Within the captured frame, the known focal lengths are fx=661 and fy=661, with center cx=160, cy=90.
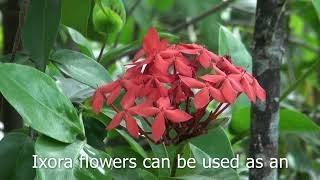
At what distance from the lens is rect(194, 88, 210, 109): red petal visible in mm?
704

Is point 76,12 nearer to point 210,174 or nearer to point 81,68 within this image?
point 81,68

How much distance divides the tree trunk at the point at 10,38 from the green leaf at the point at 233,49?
345mm

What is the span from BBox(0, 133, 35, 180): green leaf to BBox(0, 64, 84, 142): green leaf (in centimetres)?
9

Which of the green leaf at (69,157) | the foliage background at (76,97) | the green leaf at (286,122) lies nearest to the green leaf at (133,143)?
the foliage background at (76,97)

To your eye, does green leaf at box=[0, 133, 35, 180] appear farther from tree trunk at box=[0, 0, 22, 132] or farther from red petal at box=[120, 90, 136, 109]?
tree trunk at box=[0, 0, 22, 132]

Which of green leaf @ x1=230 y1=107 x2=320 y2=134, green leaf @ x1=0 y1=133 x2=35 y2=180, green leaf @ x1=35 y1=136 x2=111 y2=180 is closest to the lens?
green leaf @ x1=35 y1=136 x2=111 y2=180

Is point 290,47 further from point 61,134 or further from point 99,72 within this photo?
point 61,134

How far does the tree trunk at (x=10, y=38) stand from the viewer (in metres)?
1.14

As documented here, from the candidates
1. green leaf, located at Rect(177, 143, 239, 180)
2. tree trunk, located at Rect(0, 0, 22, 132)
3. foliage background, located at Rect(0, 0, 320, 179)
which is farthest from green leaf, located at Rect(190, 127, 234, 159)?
tree trunk, located at Rect(0, 0, 22, 132)

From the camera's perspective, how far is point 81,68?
2.79 feet

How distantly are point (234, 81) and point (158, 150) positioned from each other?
0.18 metres

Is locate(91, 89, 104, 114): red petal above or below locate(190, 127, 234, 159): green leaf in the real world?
above

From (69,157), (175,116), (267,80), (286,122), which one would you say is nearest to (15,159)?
(69,157)

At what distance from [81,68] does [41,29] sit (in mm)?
71
